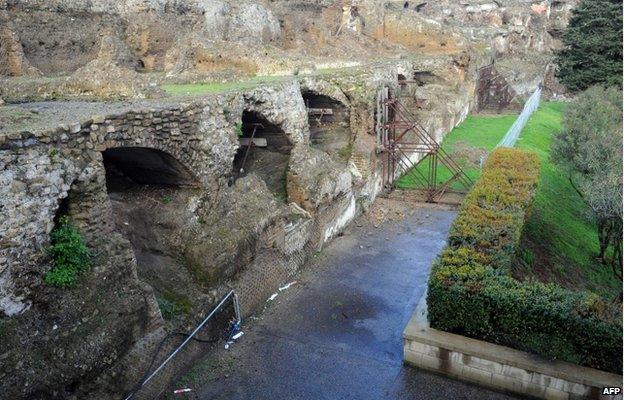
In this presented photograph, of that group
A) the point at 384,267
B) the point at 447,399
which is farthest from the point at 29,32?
the point at 447,399

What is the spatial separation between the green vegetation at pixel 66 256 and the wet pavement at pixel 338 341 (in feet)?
7.69

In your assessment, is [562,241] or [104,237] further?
[562,241]

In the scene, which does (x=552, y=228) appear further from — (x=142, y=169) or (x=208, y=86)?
(x=142, y=169)

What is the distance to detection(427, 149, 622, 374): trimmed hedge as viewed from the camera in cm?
671

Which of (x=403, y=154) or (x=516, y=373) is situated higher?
(x=403, y=154)

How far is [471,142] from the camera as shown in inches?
848

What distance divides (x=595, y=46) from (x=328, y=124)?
19.4m

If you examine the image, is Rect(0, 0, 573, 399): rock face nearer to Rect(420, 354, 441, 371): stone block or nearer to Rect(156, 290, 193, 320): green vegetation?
Rect(156, 290, 193, 320): green vegetation

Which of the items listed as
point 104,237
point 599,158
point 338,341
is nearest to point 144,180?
point 104,237

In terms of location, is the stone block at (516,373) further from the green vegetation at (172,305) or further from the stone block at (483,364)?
the green vegetation at (172,305)

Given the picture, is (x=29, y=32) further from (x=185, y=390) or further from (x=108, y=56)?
(x=185, y=390)

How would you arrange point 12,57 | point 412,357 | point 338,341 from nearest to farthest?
point 412,357, point 338,341, point 12,57

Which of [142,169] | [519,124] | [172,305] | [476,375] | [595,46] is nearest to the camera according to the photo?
[476,375]

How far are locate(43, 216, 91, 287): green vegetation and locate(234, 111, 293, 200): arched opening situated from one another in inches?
219
